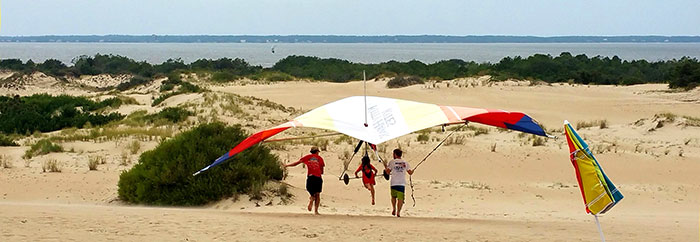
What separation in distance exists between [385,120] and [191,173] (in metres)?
4.25

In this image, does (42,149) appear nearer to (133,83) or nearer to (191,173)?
(191,173)

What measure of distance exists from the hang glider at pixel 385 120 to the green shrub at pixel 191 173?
7.79 feet

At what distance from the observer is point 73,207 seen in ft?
43.2

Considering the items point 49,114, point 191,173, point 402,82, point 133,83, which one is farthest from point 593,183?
point 133,83

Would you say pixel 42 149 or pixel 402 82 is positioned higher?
pixel 42 149

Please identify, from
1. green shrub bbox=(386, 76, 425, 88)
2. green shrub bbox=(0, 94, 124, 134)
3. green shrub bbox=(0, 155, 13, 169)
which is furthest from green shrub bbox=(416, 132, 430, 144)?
green shrub bbox=(386, 76, 425, 88)

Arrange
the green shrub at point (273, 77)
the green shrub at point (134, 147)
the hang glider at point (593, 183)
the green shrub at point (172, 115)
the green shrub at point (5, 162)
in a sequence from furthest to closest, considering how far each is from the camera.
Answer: the green shrub at point (273, 77)
the green shrub at point (172, 115)
the green shrub at point (134, 147)
the green shrub at point (5, 162)
the hang glider at point (593, 183)

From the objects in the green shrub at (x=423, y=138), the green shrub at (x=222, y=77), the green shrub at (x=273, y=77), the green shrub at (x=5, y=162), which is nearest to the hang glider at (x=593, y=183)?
the green shrub at (x=423, y=138)

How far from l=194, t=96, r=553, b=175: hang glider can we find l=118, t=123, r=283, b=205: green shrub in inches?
93.5

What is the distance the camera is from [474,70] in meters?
62.2

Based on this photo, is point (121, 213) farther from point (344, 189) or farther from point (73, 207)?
point (344, 189)

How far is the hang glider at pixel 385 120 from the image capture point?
1174 cm

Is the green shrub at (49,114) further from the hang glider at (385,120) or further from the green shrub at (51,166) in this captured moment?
the hang glider at (385,120)

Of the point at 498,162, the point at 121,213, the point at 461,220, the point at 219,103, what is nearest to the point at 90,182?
the point at 121,213
